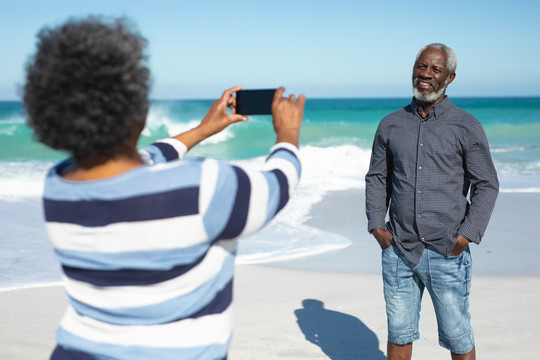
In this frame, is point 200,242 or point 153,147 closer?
point 200,242

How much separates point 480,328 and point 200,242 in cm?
340

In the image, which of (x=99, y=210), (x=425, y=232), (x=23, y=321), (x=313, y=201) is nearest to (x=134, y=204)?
(x=99, y=210)

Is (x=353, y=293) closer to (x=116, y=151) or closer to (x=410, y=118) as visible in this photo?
(x=410, y=118)

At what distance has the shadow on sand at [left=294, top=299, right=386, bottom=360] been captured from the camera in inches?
144

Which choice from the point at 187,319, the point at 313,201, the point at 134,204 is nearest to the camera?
the point at 134,204

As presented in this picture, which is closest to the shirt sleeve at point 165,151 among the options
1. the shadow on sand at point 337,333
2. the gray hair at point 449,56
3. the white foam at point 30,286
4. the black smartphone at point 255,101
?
the black smartphone at point 255,101

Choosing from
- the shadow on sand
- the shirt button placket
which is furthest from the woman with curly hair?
the shadow on sand

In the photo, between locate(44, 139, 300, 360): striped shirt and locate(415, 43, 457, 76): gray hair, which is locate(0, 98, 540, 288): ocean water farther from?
locate(415, 43, 457, 76): gray hair

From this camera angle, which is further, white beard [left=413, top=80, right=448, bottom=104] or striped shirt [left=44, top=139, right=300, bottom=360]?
white beard [left=413, top=80, right=448, bottom=104]

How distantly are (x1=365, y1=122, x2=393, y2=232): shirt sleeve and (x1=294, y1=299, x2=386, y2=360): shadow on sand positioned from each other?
1108mm

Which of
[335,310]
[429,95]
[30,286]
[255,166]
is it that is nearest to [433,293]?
[429,95]

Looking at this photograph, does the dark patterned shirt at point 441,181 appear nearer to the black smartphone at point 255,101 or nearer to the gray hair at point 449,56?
the gray hair at point 449,56

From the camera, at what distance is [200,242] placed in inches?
47.3

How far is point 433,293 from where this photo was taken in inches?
108
